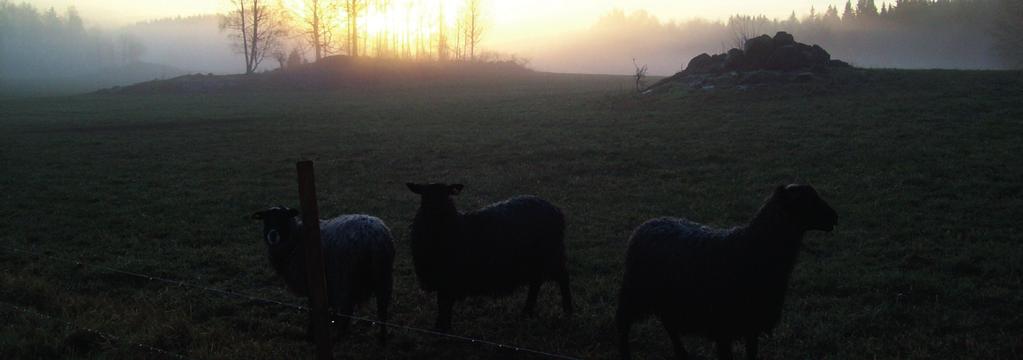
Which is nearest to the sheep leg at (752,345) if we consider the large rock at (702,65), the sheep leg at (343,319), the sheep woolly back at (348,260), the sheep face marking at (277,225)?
the sheep woolly back at (348,260)

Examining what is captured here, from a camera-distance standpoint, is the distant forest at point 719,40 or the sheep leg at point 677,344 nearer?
the sheep leg at point 677,344

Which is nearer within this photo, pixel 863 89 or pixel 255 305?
pixel 255 305

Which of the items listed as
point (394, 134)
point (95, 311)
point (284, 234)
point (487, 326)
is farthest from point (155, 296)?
point (394, 134)

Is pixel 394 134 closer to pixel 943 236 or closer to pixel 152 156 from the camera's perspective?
pixel 152 156

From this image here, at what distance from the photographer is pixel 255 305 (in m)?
8.34

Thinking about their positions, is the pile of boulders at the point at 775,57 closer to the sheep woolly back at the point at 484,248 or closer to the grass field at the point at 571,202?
the grass field at the point at 571,202

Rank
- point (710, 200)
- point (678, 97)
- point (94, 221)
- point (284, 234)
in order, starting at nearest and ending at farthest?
A: point (284, 234)
point (94, 221)
point (710, 200)
point (678, 97)

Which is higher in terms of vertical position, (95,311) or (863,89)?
(863,89)

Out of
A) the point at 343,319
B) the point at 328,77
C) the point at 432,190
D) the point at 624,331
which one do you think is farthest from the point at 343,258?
the point at 328,77

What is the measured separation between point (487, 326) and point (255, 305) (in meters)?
2.95

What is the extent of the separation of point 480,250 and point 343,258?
5.08 ft

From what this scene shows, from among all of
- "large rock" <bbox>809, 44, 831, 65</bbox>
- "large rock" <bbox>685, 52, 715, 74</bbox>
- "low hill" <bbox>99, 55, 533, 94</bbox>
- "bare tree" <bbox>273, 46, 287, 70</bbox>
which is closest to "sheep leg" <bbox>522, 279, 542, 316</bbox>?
"large rock" <bbox>809, 44, 831, 65</bbox>

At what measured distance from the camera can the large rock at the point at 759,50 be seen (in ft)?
110

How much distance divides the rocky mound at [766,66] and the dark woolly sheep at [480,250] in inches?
1008
